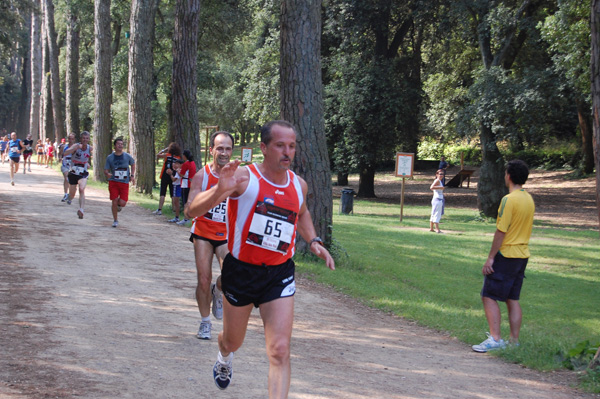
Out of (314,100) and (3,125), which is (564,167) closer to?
(314,100)

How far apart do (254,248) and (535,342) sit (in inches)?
193

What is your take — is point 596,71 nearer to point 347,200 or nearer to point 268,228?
point 268,228

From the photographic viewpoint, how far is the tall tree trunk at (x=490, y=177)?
2714 cm

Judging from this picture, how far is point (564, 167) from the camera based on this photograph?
45.1 m

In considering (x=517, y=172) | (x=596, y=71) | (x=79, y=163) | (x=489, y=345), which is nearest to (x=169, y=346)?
(x=489, y=345)

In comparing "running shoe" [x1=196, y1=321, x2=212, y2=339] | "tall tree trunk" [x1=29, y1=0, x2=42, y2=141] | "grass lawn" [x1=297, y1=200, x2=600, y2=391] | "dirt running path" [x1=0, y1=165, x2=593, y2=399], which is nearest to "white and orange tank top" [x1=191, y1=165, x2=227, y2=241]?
"running shoe" [x1=196, y1=321, x2=212, y2=339]

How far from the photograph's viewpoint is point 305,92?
41.5 ft

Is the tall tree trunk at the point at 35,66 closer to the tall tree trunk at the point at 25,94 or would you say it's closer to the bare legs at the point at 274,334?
the tall tree trunk at the point at 25,94

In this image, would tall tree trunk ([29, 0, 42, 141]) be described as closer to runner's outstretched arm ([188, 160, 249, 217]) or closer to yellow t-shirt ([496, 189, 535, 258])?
yellow t-shirt ([496, 189, 535, 258])

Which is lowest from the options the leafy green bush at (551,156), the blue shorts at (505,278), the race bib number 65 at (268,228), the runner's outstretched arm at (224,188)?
the blue shorts at (505,278)

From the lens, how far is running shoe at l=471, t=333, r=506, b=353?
754cm

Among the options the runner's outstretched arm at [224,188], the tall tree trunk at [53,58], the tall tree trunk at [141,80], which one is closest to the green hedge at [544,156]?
the tall tree trunk at [141,80]

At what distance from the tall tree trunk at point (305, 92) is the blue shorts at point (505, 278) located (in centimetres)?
561

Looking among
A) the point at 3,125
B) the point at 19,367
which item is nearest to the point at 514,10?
the point at 19,367
